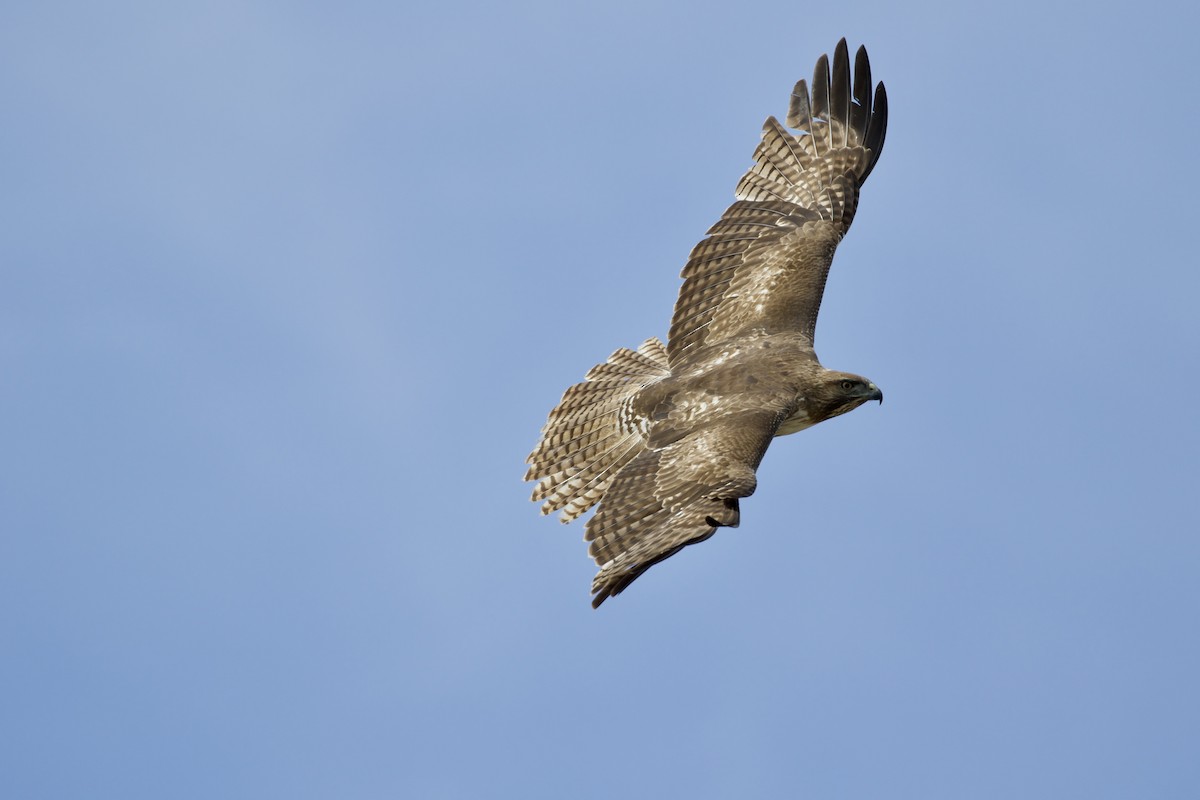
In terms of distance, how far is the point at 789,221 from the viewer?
749 inches

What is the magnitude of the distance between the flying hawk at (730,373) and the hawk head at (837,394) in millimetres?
19

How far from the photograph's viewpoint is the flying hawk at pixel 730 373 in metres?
15.4

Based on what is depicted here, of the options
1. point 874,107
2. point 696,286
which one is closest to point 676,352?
point 696,286

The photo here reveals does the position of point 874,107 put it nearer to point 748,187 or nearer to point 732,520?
point 748,187

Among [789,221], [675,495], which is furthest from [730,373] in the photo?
[789,221]

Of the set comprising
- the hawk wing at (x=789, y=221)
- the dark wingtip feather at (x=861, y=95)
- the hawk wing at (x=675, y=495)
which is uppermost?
the dark wingtip feather at (x=861, y=95)

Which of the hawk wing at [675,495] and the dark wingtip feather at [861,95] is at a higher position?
the dark wingtip feather at [861,95]

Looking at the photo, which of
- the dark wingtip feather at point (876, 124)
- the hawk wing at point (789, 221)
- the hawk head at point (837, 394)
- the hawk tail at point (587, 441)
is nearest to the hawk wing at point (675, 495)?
the hawk head at point (837, 394)

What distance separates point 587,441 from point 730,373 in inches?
62.8

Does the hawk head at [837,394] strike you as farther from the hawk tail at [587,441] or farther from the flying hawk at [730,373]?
the hawk tail at [587,441]

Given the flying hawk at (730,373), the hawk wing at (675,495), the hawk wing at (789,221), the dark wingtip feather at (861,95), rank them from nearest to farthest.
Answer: the hawk wing at (675,495)
the flying hawk at (730,373)
the hawk wing at (789,221)
the dark wingtip feather at (861,95)

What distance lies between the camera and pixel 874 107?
1950 cm

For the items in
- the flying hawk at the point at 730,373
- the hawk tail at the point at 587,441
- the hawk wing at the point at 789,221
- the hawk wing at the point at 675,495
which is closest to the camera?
the hawk wing at the point at 675,495

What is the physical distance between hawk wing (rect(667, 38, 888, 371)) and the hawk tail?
718mm
